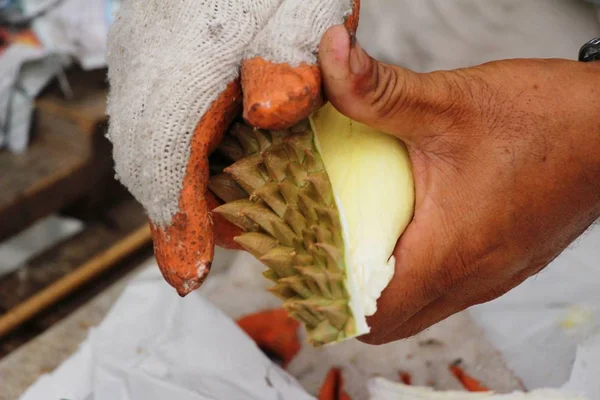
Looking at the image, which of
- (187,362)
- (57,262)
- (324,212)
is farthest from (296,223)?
(57,262)

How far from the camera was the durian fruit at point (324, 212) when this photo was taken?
1.79ft

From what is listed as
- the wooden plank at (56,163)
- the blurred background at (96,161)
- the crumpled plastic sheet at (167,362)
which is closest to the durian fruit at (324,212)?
the crumpled plastic sheet at (167,362)

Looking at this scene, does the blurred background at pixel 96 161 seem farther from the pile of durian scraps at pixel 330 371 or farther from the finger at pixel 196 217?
the finger at pixel 196 217

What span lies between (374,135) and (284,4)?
16 cm

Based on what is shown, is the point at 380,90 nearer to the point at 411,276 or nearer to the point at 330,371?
the point at 411,276

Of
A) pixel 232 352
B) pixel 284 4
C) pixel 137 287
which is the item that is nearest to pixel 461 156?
pixel 284 4

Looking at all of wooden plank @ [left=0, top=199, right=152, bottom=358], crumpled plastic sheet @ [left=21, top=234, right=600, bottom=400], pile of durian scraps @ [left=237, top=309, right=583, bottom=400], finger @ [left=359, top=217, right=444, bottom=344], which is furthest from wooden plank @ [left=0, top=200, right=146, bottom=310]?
finger @ [left=359, top=217, right=444, bottom=344]

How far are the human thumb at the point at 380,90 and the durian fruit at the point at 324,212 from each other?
0.05 m

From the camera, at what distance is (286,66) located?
501 mm

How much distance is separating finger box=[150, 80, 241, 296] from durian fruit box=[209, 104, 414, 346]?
33 millimetres

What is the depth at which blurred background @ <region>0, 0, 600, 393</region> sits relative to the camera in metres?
0.92

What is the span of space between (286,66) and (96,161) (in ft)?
3.72

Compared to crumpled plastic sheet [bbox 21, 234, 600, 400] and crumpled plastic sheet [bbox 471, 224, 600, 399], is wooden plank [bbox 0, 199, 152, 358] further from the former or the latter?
crumpled plastic sheet [bbox 471, 224, 600, 399]

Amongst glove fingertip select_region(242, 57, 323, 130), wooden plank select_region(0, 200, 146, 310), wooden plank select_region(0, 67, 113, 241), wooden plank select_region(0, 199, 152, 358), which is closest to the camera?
glove fingertip select_region(242, 57, 323, 130)
